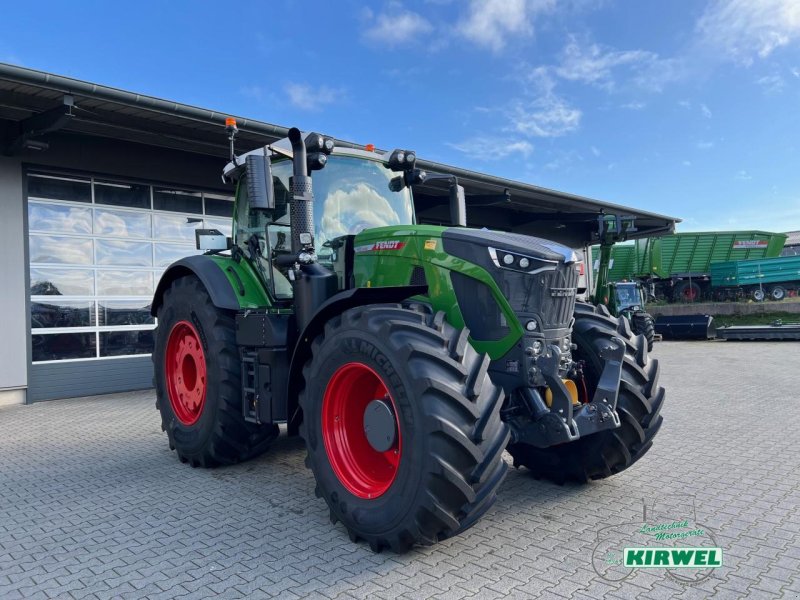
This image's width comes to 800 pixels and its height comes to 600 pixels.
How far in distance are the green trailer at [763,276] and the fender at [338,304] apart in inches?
965

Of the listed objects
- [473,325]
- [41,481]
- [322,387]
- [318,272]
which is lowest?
[41,481]

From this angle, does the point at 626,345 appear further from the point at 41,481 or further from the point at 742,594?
the point at 41,481

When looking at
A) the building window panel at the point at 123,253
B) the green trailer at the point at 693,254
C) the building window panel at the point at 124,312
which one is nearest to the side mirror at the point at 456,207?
the building window panel at the point at 124,312

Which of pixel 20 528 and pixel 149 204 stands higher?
pixel 149 204

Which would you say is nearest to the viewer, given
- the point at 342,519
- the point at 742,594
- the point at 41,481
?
the point at 742,594

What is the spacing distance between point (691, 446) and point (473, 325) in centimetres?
318

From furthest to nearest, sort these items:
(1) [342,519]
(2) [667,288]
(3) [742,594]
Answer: (2) [667,288] → (1) [342,519] → (3) [742,594]

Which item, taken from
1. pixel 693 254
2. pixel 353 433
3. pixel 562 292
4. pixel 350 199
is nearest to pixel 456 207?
pixel 350 199

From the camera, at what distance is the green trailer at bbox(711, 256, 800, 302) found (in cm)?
2372

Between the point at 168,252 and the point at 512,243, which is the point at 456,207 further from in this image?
the point at 168,252

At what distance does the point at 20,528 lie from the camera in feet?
12.3

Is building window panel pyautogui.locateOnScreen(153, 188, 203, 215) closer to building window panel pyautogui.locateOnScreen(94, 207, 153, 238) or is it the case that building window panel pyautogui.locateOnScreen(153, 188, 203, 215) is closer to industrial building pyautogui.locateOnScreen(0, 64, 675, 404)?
industrial building pyautogui.locateOnScreen(0, 64, 675, 404)

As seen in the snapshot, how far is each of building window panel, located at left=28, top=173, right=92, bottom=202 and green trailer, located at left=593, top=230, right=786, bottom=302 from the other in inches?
888

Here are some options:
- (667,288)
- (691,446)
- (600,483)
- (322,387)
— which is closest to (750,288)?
(667,288)
